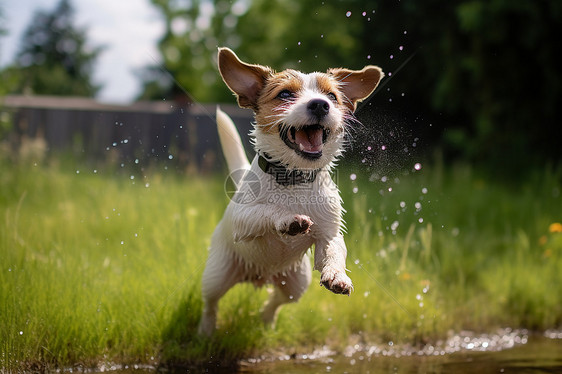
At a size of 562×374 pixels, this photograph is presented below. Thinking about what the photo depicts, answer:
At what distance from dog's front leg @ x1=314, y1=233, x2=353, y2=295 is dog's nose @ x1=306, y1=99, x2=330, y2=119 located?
689mm

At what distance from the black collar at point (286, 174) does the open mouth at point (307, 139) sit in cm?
16

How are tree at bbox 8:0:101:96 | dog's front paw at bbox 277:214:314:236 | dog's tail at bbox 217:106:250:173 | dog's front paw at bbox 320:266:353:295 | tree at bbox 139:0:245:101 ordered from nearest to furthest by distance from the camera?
dog's front paw at bbox 320:266:353:295 < dog's front paw at bbox 277:214:314:236 < dog's tail at bbox 217:106:250:173 < tree at bbox 139:0:245:101 < tree at bbox 8:0:101:96

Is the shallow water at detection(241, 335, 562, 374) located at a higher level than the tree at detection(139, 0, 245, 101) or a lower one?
lower

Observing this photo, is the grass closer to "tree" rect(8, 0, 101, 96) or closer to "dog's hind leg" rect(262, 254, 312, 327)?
"dog's hind leg" rect(262, 254, 312, 327)

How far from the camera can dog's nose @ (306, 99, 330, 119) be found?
2.87 meters

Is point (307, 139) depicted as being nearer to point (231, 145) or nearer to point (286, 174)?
point (286, 174)

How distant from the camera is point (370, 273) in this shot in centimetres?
452

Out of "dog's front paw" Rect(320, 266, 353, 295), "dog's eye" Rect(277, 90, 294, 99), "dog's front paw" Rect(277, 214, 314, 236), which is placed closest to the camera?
"dog's front paw" Rect(320, 266, 353, 295)

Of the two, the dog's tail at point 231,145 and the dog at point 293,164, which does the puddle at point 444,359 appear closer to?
the dog at point 293,164

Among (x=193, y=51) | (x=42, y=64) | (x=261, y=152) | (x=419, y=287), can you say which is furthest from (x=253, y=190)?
(x=42, y=64)

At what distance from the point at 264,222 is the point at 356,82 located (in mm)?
927

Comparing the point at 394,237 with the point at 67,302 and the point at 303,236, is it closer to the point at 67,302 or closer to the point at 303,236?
the point at 303,236
